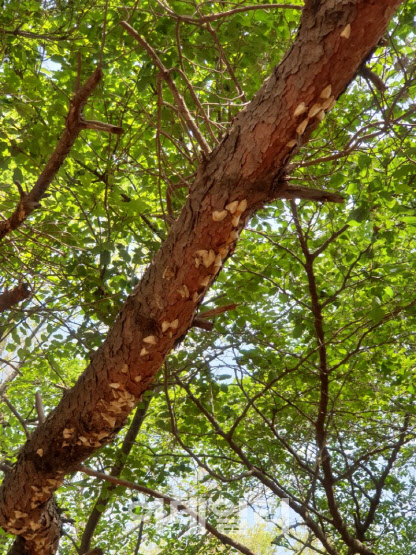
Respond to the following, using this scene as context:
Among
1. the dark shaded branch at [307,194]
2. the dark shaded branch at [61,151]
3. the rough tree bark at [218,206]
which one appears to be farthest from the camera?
the dark shaded branch at [61,151]

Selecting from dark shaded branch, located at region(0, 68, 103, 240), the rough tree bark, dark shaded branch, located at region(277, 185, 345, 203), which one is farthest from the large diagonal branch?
dark shaded branch, located at region(277, 185, 345, 203)

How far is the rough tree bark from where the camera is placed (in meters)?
1.28

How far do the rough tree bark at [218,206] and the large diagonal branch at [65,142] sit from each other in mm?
318

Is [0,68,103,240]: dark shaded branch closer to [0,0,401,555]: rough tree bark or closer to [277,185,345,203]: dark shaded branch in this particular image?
[0,0,401,555]: rough tree bark

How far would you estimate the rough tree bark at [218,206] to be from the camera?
1.28 metres

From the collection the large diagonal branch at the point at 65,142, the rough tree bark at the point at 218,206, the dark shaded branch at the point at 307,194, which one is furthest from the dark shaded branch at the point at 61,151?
the dark shaded branch at the point at 307,194

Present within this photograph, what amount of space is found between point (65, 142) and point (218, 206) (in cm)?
76

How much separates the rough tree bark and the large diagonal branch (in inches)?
12.5

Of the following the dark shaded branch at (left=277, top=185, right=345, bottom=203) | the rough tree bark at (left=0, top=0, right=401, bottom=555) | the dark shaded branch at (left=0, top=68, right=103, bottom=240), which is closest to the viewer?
the rough tree bark at (left=0, top=0, right=401, bottom=555)

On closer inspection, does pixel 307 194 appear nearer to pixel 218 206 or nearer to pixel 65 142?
pixel 218 206

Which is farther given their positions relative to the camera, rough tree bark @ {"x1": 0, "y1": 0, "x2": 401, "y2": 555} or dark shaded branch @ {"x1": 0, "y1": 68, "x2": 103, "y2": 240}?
dark shaded branch @ {"x1": 0, "y1": 68, "x2": 103, "y2": 240}

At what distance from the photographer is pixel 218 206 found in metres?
1.41

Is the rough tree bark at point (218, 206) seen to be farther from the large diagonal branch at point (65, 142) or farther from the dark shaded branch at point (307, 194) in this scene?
the large diagonal branch at point (65, 142)

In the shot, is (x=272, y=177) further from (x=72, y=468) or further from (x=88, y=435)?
(x=72, y=468)
